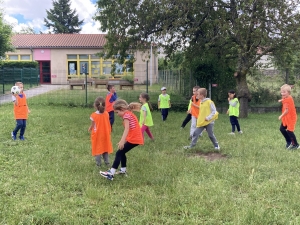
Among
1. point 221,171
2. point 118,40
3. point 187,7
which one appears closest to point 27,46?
point 118,40

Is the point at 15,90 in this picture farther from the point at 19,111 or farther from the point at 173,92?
the point at 173,92

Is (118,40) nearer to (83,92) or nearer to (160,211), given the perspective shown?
(83,92)

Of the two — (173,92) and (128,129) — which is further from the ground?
→ (173,92)

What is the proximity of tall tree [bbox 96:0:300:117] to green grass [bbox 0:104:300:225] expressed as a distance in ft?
19.2

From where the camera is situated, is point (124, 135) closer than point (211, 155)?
Yes

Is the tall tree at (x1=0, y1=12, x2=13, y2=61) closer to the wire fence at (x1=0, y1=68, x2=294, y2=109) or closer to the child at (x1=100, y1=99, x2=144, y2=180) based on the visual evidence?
the wire fence at (x1=0, y1=68, x2=294, y2=109)

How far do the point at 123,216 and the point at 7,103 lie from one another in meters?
14.8

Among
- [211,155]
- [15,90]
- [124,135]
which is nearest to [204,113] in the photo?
[211,155]

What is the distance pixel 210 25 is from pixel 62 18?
50348mm

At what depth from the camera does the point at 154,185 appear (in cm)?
498

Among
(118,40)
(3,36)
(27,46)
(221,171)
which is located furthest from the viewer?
(27,46)

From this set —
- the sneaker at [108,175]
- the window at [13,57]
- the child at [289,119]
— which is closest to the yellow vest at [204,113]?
the child at [289,119]

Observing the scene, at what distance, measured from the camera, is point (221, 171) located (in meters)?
5.68

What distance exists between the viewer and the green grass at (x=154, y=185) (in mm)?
3912
